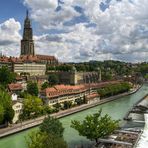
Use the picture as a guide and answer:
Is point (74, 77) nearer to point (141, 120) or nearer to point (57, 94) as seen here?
point (57, 94)

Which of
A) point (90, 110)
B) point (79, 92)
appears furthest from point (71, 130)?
Answer: point (79, 92)

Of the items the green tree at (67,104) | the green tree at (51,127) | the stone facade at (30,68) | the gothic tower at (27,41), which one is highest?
the gothic tower at (27,41)

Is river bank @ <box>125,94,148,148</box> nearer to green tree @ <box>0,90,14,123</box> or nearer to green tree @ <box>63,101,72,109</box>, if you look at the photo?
green tree @ <box>63,101,72,109</box>

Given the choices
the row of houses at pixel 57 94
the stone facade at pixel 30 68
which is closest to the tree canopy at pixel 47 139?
the row of houses at pixel 57 94

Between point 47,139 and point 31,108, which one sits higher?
point 31,108

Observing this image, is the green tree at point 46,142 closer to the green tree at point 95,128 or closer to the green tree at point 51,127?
the green tree at point 51,127

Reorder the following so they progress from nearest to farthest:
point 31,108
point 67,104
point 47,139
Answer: point 47,139 < point 31,108 < point 67,104

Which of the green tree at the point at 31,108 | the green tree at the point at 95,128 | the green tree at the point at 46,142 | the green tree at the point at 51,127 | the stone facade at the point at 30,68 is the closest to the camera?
the green tree at the point at 46,142

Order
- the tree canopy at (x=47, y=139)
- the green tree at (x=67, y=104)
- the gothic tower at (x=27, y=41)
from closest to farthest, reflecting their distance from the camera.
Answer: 1. the tree canopy at (x=47, y=139)
2. the green tree at (x=67, y=104)
3. the gothic tower at (x=27, y=41)

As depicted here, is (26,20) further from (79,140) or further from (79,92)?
(79,140)

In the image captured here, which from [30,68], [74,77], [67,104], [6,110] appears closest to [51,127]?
[6,110]
